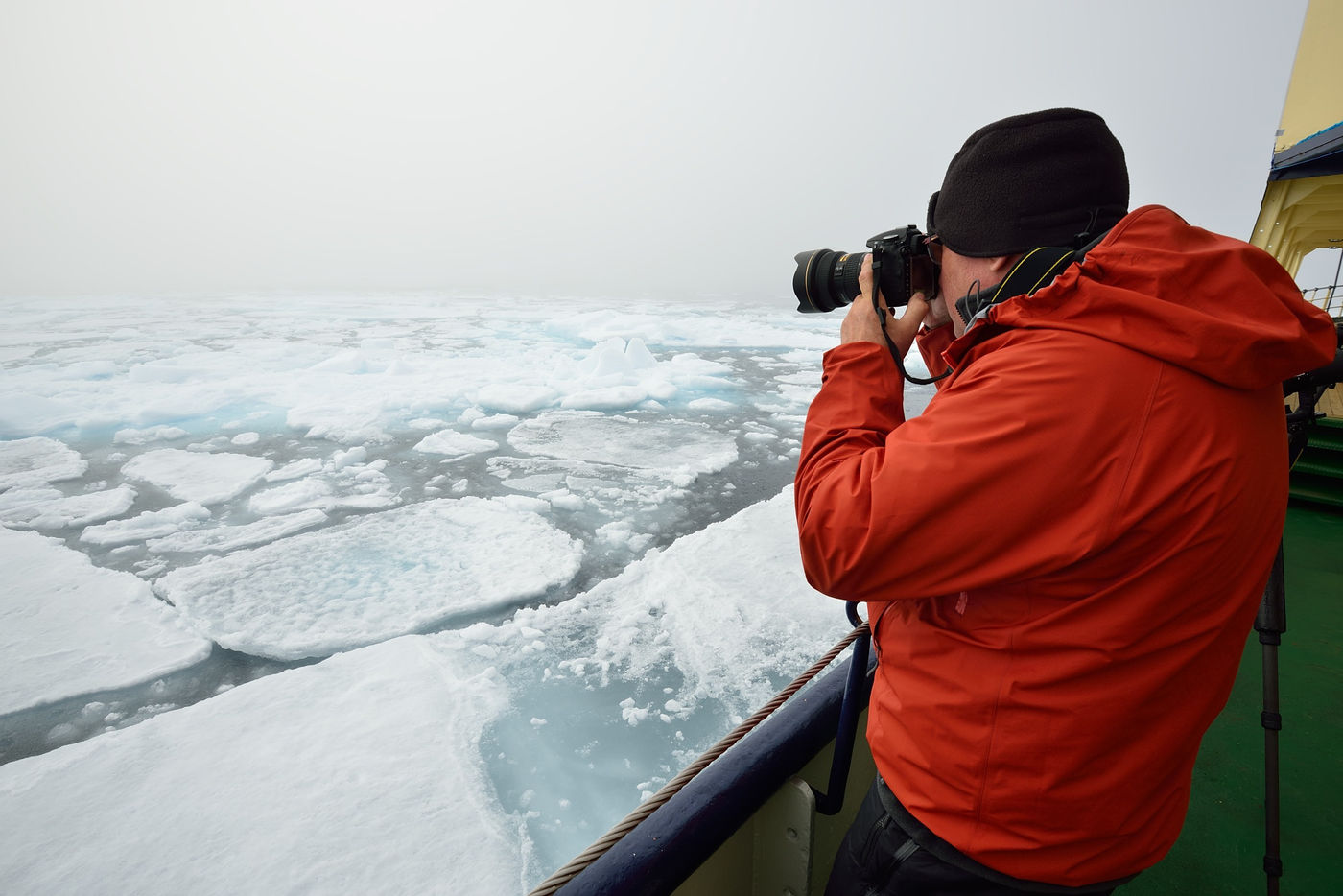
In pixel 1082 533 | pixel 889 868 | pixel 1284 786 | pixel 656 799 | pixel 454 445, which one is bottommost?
pixel 454 445

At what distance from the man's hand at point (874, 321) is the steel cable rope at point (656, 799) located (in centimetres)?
44

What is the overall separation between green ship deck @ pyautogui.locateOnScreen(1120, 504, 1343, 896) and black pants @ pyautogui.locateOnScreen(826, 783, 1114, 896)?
0.95 meters

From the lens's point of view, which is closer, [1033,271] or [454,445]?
[1033,271]

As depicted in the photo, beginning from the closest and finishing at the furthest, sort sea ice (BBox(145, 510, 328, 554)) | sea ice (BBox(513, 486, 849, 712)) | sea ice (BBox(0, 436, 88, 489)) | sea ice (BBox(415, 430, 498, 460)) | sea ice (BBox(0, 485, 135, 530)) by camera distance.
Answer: sea ice (BBox(513, 486, 849, 712)) → sea ice (BBox(145, 510, 328, 554)) → sea ice (BBox(0, 485, 135, 530)) → sea ice (BBox(0, 436, 88, 489)) → sea ice (BBox(415, 430, 498, 460))

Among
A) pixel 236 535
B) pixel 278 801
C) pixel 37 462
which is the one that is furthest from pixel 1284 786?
pixel 37 462

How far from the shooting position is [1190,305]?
1.49 ft

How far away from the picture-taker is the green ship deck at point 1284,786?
1.29m

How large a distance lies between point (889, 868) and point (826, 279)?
771 mm

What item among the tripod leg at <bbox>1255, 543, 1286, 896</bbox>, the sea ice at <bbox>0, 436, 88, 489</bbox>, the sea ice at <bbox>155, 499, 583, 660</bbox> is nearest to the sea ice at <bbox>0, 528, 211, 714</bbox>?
the sea ice at <bbox>155, 499, 583, 660</bbox>

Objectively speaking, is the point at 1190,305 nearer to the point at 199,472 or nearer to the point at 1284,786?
the point at 1284,786

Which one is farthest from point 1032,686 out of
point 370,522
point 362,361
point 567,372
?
point 362,361

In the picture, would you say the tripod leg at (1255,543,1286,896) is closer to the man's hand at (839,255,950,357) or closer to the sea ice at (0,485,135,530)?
the man's hand at (839,255,950,357)

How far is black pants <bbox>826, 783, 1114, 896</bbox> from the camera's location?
24.6 inches

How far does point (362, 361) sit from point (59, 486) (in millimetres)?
3844
